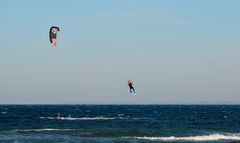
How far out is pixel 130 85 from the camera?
30.1m

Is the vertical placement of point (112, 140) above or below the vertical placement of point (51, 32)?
Result: below

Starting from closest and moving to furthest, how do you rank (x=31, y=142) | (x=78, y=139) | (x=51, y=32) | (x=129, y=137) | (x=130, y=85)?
(x=51, y=32)
(x=130, y=85)
(x=31, y=142)
(x=78, y=139)
(x=129, y=137)

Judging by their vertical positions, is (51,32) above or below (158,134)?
above

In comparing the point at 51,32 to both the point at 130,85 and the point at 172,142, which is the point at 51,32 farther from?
the point at 172,142

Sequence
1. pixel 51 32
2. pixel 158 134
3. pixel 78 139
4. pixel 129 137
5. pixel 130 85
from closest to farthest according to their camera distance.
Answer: pixel 51 32, pixel 130 85, pixel 78 139, pixel 129 137, pixel 158 134

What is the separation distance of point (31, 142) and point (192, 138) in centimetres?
1470

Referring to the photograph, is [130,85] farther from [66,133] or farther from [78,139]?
[66,133]

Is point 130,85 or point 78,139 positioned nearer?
point 130,85

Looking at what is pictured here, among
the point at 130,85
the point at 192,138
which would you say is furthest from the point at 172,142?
the point at 130,85

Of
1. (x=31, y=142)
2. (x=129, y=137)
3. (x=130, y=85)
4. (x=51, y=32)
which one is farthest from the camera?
(x=129, y=137)

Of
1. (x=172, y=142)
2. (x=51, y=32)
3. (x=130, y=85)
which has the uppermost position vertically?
(x=51, y=32)

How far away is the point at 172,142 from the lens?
46188 mm

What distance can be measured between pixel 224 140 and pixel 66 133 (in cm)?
1488

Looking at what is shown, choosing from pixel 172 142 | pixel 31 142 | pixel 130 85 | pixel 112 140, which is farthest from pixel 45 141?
pixel 130 85
